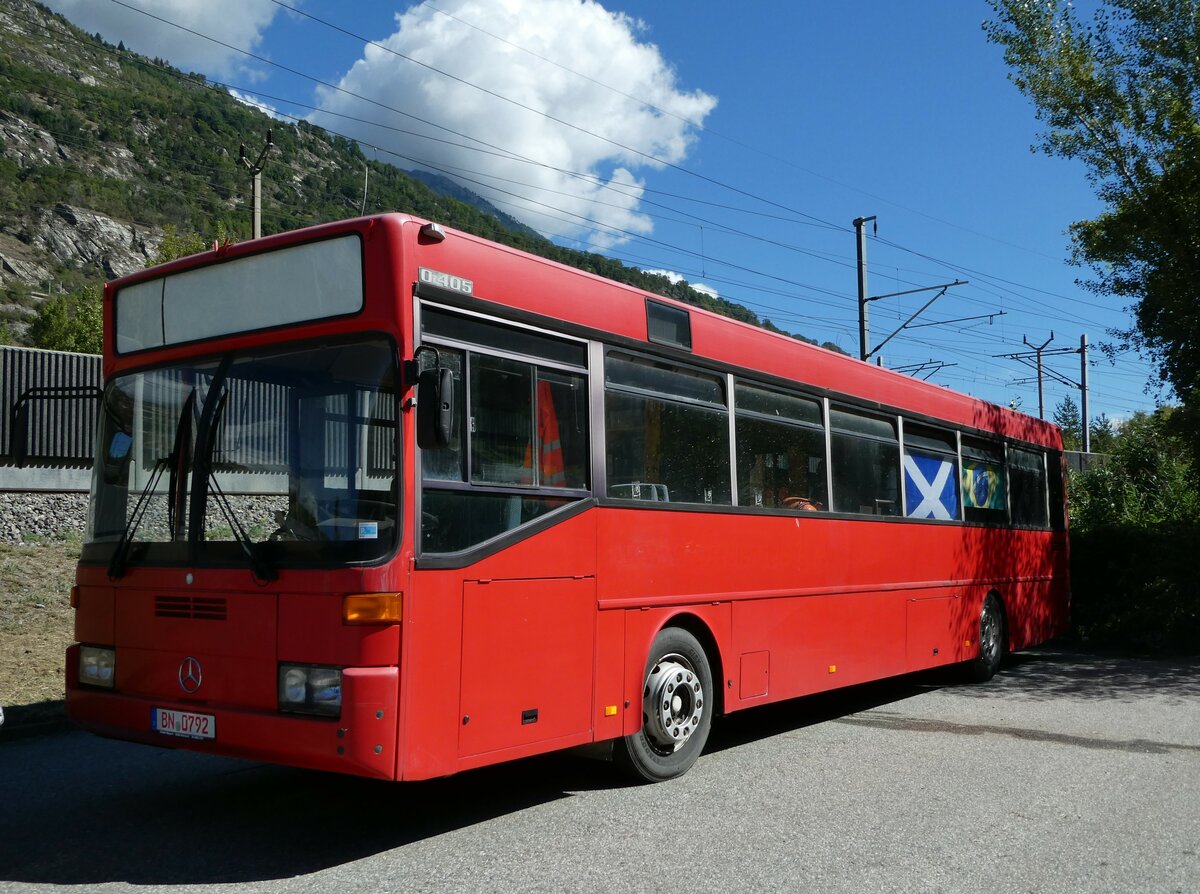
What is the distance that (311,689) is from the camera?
519 cm

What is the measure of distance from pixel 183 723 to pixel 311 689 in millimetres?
863

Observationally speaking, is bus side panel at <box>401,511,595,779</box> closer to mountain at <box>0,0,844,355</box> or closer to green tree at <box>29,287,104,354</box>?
green tree at <box>29,287,104,354</box>

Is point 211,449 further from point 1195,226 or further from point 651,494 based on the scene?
point 1195,226

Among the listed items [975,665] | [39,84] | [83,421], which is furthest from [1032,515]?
[39,84]

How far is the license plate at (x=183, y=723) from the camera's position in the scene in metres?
5.45

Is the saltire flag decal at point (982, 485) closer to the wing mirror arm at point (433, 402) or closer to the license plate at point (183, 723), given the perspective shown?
the wing mirror arm at point (433, 402)

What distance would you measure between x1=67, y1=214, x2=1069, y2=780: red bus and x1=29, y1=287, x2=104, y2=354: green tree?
41.2 meters

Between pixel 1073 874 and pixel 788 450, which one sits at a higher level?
pixel 788 450

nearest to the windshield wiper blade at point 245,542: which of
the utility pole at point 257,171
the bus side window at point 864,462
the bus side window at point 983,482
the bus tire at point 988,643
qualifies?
the bus side window at point 864,462

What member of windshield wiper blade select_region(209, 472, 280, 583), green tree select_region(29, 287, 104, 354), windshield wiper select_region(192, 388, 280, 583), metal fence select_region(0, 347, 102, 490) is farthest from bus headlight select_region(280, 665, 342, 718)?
green tree select_region(29, 287, 104, 354)

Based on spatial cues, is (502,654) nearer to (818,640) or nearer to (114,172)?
(818,640)

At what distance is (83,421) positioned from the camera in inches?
818

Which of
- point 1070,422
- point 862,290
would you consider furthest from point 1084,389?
point 862,290

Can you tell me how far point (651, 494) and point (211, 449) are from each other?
Result: 2746 mm
